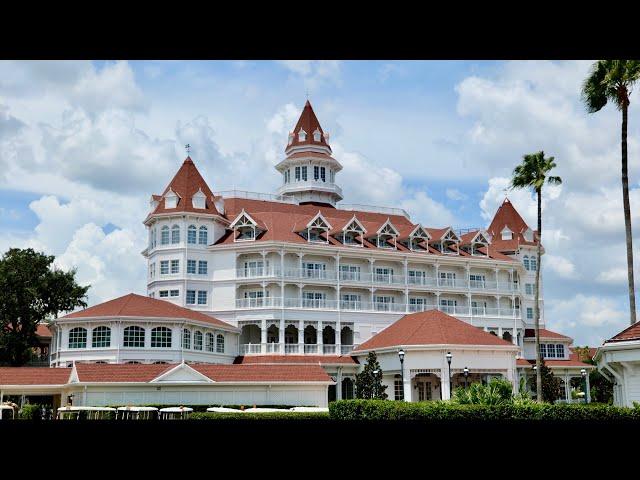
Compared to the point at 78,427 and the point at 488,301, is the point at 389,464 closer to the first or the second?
the point at 78,427

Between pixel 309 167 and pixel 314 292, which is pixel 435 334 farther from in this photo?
pixel 309 167

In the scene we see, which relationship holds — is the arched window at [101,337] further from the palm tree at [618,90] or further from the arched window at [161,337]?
the palm tree at [618,90]

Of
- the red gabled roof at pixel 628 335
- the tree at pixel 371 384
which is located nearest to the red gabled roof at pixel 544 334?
the tree at pixel 371 384

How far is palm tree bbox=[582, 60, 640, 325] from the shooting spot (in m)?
39.0

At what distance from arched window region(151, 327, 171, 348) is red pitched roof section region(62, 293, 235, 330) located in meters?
1.14

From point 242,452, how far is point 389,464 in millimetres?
951

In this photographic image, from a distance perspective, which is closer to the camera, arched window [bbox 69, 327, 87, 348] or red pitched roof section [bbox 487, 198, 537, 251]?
arched window [bbox 69, 327, 87, 348]

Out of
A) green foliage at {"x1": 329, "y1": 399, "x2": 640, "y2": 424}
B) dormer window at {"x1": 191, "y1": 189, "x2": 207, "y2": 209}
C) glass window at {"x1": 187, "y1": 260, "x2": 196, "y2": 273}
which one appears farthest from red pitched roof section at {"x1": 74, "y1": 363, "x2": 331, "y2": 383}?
green foliage at {"x1": 329, "y1": 399, "x2": 640, "y2": 424}

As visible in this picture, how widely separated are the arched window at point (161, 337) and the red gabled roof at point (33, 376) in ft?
23.3

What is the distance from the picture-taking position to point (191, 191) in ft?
211

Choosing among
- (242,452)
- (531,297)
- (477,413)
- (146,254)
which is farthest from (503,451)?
(531,297)

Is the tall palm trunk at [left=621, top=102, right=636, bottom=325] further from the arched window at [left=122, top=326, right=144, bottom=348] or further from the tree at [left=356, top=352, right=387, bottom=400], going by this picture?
the arched window at [left=122, top=326, right=144, bottom=348]

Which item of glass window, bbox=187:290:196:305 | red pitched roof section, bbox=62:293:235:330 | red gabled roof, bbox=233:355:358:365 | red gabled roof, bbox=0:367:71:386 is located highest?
glass window, bbox=187:290:196:305

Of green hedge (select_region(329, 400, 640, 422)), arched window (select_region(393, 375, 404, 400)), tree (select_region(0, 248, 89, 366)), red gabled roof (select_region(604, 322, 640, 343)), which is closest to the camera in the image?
red gabled roof (select_region(604, 322, 640, 343))
